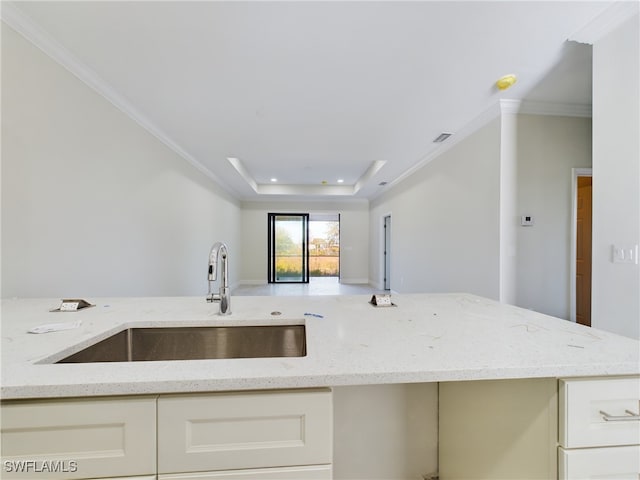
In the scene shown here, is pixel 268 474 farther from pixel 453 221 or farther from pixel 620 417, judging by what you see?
pixel 453 221

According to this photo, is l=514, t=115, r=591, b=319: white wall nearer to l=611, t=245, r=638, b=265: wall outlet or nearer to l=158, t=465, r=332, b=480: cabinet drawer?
l=611, t=245, r=638, b=265: wall outlet

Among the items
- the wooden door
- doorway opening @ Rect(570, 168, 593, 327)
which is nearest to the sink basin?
doorway opening @ Rect(570, 168, 593, 327)

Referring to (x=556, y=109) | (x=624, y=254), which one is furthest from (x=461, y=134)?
(x=624, y=254)

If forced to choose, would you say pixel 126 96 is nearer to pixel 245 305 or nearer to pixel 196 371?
pixel 245 305

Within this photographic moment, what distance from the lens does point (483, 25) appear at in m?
→ 1.80

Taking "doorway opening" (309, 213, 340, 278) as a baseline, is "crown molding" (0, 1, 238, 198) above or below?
above

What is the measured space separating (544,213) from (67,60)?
464cm

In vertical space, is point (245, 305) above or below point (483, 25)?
below

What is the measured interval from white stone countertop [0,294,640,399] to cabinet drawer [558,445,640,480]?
20 cm

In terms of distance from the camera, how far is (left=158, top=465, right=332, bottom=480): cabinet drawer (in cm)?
64

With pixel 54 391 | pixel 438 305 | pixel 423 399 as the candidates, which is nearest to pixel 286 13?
pixel 438 305

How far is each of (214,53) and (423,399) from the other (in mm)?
2602

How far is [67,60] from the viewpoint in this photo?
6.75 ft

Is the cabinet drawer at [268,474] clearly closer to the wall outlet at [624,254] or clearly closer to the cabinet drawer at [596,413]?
the cabinet drawer at [596,413]
